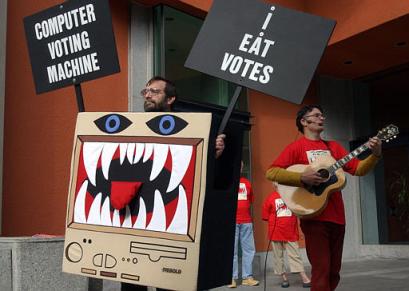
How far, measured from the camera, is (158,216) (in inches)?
103

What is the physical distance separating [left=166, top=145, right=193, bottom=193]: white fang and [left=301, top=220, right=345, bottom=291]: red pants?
1.83 meters

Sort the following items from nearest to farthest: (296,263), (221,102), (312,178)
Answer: (312,178)
(296,263)
(221,102)

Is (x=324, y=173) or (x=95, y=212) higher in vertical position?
(x=324, y=173)

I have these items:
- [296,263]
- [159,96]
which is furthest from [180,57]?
[159,96]

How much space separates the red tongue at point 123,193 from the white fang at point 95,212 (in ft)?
0.35

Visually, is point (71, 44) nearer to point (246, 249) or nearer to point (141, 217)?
point (141, 217)

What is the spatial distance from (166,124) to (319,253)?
1906 millimetres

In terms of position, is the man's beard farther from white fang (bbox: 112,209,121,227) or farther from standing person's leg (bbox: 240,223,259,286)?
standing person's leg (bbox: 240,223,259,286)

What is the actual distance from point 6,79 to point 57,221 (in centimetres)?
197

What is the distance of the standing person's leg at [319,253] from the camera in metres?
4.04

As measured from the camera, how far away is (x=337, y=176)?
170 inches

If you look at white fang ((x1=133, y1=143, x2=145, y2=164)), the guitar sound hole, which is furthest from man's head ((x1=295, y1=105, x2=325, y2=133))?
white fang ((x1=133, y1=143, x2=145, y2=164))

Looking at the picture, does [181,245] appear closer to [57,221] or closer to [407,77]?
[57,221]

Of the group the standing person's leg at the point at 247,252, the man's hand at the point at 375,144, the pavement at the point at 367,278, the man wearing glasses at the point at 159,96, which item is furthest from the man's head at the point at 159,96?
the standing person's leg at the point at 247,252
